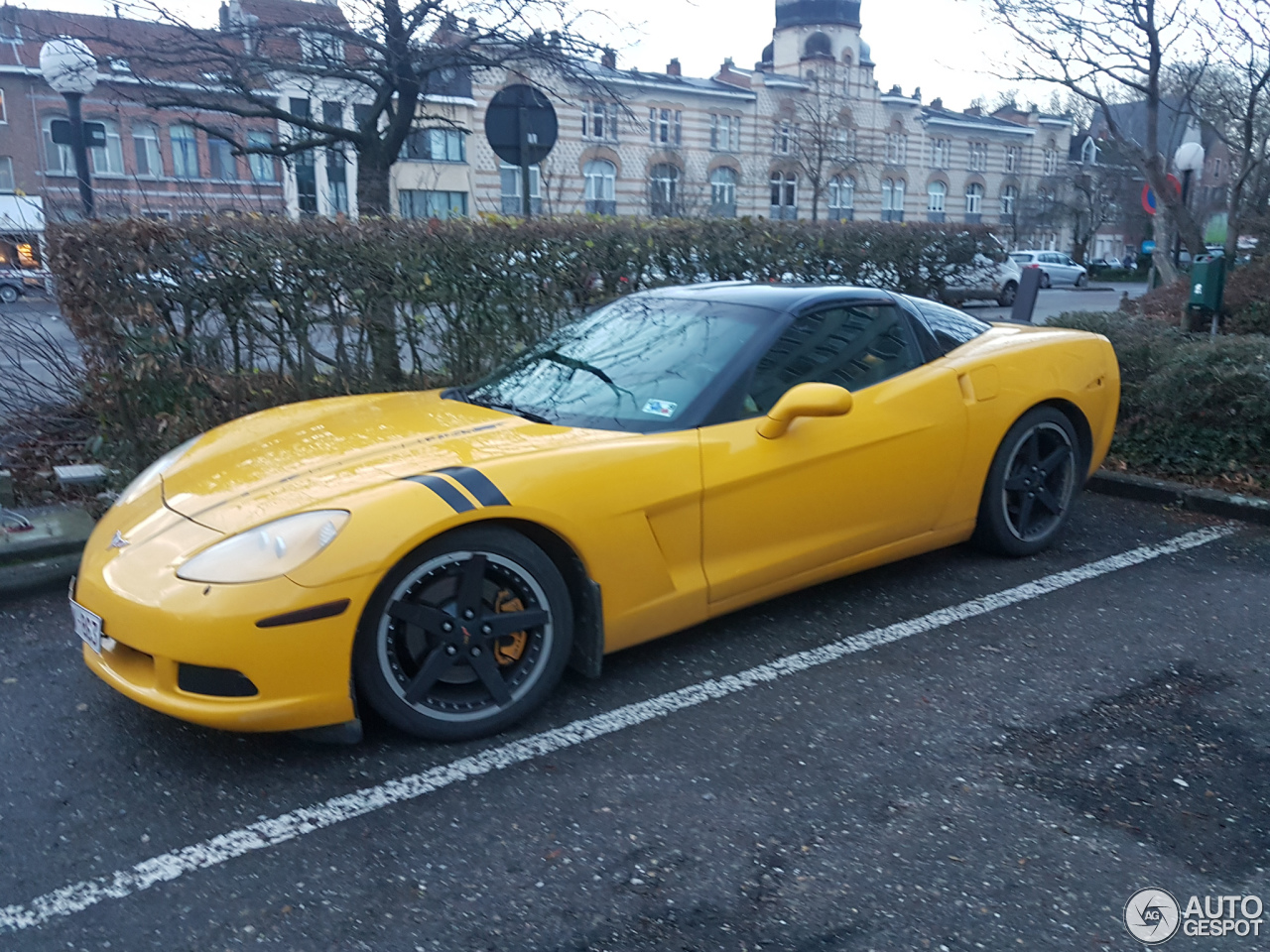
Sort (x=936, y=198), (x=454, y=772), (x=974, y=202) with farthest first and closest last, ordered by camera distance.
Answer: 1. (x=974, y=202)
2. (x=936, y=198)
3. (x=454, y=772)

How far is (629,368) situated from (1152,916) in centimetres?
250

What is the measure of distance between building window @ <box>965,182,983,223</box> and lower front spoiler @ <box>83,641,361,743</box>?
63.5 meters

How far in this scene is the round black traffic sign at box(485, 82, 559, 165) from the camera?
712cm

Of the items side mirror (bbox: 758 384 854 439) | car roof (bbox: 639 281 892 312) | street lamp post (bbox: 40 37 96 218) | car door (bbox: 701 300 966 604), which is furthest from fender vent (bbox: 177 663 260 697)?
street lamp post (bbox: 40 37 96 218)

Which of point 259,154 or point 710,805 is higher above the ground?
point 259,154

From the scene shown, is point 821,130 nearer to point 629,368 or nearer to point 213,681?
point 629,368

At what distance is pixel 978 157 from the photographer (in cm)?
6094

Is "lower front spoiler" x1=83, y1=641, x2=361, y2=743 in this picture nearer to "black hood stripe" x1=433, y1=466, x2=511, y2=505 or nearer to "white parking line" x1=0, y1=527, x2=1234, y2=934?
"white parking line" x1=0, y1=527, x2=1234, y2=934

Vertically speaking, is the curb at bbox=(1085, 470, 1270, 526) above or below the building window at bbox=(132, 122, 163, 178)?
below

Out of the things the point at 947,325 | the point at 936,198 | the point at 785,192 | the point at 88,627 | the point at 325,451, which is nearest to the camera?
the point at 88,627

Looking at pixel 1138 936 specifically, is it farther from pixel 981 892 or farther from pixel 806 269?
pixel 806 269

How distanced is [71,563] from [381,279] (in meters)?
2.41

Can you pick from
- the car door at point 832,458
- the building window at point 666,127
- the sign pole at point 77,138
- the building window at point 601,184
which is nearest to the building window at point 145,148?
the building window at point 601,184

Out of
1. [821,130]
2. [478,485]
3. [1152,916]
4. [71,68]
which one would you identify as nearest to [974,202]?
[821,130]
